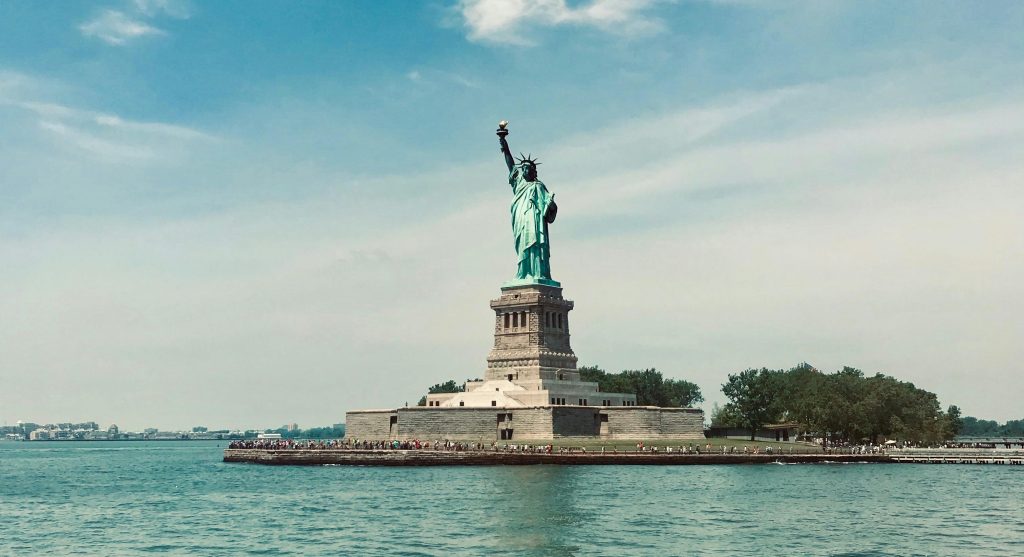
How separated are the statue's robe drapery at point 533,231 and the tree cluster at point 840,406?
3109cm

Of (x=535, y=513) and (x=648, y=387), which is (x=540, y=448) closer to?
(x=535, y=513)

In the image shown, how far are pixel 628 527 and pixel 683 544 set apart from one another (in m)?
4.61

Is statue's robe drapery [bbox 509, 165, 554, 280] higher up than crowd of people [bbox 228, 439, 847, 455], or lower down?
higher up

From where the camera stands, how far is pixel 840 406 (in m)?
106

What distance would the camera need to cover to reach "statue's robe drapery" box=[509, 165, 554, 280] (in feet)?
332

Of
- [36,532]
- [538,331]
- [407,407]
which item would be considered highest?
[538,331]

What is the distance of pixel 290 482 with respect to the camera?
242 ft

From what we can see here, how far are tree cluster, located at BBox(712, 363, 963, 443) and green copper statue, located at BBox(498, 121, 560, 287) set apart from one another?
30.0 m

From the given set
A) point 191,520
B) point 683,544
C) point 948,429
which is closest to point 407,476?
point 191,520

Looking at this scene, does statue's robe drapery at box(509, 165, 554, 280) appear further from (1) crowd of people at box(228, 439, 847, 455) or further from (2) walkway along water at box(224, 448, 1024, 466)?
(2) walkway along water at box(224, 448, 1024, 466)

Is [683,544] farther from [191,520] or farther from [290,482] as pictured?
[290,482]

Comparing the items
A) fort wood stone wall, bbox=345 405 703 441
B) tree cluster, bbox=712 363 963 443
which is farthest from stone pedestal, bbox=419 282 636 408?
tree cluster, bbox=712 363 963 443

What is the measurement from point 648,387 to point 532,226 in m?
44.2

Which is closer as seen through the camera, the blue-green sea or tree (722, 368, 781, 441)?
the blue-green sea
